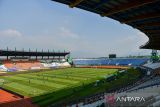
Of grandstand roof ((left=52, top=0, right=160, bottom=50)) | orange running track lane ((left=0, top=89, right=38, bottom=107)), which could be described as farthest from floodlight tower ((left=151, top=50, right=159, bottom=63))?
grandstand roof ((left=52, top=0, right=160, bottom=50))

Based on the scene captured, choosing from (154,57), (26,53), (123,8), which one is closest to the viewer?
(123,8)

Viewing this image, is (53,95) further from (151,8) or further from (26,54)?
(26,54)

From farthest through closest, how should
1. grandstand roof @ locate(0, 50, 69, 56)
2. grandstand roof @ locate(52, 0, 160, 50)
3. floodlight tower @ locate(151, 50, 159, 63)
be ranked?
1. grandstand roof @ locate(0, 50, 69, 56)
2. floodlight tower @ locate(151, 50, 159, 63)
3. grandstand roof @ locate(52, 0, 160, 50)

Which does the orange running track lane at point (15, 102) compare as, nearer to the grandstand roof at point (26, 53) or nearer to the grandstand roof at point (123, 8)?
the grandstand roof at point (123, 8)

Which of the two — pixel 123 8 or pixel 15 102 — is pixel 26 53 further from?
pixel 123 8

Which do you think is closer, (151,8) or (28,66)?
(151,8)

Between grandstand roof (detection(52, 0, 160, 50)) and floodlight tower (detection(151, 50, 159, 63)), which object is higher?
grandstand roof (detection(52, 0, 160, 50))

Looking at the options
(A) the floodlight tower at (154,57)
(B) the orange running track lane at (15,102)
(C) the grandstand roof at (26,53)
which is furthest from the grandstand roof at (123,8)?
(C) the grandstand roof at (26,53)

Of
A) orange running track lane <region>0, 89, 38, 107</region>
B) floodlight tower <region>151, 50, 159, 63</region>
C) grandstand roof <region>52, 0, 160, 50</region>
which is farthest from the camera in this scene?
floodlight tower <region>151, 50, 159, 63</region>

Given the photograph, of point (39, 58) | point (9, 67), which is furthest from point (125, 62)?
point (9, 67)

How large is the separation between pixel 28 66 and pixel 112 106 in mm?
74413

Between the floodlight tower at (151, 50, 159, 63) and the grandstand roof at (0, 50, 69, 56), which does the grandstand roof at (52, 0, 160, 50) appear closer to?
the floodlight tower at (151, 50, 159, 63)

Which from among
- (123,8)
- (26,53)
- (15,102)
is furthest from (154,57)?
(123,8)

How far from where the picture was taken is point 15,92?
39.1 m
